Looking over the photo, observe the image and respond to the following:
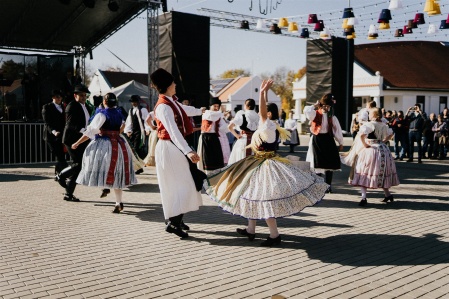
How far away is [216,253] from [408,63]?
134ft

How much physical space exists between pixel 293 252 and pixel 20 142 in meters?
10.9

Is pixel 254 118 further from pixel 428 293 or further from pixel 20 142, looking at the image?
pixel 20 142

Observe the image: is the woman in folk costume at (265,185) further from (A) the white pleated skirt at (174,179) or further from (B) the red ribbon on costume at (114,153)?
(B) the red ribbon on costume at (114,153)

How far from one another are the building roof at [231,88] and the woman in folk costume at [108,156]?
4994cm

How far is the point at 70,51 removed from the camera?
20172 mm

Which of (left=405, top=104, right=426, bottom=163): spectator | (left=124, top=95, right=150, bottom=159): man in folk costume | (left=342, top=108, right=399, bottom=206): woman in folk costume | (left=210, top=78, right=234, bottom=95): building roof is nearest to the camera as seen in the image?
(left=342, top=108, right=399, bottom=206): woman in folk costume

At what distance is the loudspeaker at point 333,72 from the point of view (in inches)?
818

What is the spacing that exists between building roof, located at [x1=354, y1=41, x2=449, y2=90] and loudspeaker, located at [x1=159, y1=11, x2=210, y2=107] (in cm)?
2779

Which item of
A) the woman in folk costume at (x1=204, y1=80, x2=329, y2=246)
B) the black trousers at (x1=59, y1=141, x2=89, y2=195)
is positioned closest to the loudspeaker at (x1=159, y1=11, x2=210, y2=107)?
the black trousers at (x1=59, y1=141, x2=89, y2=195)

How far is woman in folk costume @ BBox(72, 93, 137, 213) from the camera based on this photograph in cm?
680

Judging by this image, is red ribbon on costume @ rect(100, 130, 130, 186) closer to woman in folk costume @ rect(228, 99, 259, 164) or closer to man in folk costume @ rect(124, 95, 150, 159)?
woman in folk costume @ rect(228, 99, 259, 164)

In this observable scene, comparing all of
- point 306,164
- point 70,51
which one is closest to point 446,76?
point 70,51

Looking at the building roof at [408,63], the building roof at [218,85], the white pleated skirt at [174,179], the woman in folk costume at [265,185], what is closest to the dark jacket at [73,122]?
the white pleated skirt at [174,179]

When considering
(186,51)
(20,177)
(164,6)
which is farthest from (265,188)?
(164,6)
